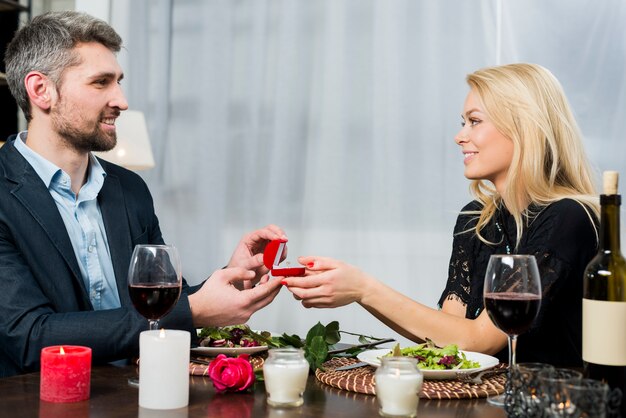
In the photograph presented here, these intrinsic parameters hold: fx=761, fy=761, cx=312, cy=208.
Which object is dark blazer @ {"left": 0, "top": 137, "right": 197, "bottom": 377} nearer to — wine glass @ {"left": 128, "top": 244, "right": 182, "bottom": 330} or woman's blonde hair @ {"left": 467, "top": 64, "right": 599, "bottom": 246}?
wine glass @ {"left": 128, "top": 244, "right": 182, "bottom": 330}

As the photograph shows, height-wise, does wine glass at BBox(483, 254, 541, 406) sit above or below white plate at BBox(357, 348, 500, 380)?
above

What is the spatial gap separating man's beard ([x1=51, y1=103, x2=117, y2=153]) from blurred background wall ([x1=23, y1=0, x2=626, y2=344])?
1824 millimetres

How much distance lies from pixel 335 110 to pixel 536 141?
6.10ft

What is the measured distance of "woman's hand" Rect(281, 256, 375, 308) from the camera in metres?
1.72

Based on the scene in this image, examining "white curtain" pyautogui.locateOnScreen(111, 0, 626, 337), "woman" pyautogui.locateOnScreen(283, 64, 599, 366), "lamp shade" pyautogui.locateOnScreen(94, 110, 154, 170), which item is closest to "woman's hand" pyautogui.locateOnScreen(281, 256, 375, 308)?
"woman" pyautogui.locateOnScreen(283, 64, 599, 366)

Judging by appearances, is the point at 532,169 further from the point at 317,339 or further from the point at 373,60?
the point at 373,60

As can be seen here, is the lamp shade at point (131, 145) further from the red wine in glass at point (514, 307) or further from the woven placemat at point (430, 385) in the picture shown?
the red wine in glass at point (514, 307)

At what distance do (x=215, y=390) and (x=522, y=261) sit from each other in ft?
1.83

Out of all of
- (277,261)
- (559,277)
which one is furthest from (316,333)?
(559,277)

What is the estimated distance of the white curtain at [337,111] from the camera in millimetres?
3432

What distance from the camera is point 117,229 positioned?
202 centimetres

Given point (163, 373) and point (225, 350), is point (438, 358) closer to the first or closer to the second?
point (225, 350)

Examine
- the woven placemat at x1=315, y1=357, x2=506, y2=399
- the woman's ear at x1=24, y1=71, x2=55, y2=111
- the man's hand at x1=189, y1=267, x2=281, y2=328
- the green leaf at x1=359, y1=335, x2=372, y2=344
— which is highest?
the woman's ear at x1=24, y1=71, x2=55, y2=111

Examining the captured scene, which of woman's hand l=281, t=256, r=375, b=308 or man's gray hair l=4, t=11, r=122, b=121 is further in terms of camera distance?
man's gray hair l=4, t=11, r=122, b=121
